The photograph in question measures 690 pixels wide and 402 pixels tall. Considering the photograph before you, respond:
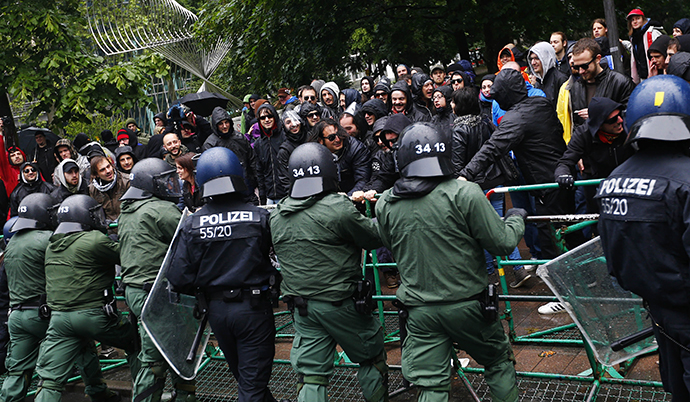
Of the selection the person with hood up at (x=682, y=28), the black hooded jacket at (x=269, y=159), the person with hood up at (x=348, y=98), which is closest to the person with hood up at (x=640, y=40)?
the person with hood up at (x=682, y=28)

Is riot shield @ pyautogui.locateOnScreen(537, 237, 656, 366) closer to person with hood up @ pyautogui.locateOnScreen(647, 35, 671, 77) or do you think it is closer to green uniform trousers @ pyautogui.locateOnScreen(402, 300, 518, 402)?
green uniform trousers @ pyautogui.locateOnScreen(402, 300, 518, 402)

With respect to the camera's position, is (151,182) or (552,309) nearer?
(151,182)

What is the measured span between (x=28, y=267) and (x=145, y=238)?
166 centimetres

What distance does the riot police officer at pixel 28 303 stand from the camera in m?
6.07

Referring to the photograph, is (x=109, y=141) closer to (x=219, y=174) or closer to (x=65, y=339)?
(x=65, y=339)

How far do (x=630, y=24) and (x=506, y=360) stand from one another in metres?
6.37

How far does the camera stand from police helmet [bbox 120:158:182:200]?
549 cm

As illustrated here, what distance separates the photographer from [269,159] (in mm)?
8289

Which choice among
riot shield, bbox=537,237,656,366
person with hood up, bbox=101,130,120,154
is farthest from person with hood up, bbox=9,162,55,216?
riot shield, bbox=537,237,656,366

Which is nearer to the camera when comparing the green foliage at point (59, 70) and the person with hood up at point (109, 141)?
the green foliage at point (59, 70)

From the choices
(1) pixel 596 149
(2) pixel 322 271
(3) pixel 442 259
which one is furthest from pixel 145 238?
(1) pixel 596 149

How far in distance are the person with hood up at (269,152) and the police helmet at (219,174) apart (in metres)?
3.19

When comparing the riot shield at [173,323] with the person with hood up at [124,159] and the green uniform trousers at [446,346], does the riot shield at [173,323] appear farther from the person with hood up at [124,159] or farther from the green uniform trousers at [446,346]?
the person with hood up at [124,159]

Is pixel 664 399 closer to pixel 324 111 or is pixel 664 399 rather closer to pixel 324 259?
pixel 324 259
